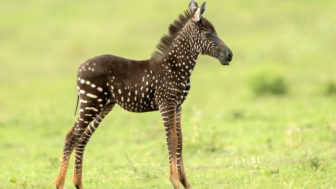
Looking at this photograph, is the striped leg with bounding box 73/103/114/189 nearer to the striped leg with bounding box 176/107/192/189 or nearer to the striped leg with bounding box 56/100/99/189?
the striped leg with bounding box 56/100/99/189

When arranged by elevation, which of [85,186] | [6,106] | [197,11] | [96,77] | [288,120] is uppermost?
[197,11]

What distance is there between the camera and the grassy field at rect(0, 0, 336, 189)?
37.1ft

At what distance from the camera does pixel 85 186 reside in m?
10.2

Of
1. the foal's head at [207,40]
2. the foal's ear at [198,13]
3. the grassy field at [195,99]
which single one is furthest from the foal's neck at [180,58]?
the grassy field at [195,99]

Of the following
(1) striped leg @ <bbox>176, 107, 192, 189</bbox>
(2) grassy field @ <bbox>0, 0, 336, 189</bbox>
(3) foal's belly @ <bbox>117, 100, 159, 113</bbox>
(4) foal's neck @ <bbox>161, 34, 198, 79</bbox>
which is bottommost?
(2) grassy field @ <bbox>0, 0, 336, 189</bbox>

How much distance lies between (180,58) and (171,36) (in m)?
0.43

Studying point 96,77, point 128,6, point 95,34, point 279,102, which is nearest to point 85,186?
point 96,77

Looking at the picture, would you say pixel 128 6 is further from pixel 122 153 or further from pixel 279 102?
pixel 122 153

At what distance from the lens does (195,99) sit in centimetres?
2341

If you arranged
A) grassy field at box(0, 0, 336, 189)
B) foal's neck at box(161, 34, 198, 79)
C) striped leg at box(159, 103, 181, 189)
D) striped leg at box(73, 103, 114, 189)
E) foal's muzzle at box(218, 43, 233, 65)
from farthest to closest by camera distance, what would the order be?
grassy field at box(0, 0, 336, 189)
striped leg at box(73, 103, 114, 189)
foal's neck at box(161, 34, 198, 79)
foal's muzzle at box(218, 43, 233, 65)
striped leg at box(159, 103, 181, 189)

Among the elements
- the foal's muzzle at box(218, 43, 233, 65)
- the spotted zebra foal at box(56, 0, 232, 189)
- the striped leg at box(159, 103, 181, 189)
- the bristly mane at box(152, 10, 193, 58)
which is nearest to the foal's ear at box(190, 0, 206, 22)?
the spotted zebra foal at box(56, 0, 232, 189)

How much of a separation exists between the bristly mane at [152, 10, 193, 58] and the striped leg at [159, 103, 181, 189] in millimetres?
927

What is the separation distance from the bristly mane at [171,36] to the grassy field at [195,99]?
→ 6.97ft

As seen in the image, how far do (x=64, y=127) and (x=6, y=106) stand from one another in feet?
17.5
